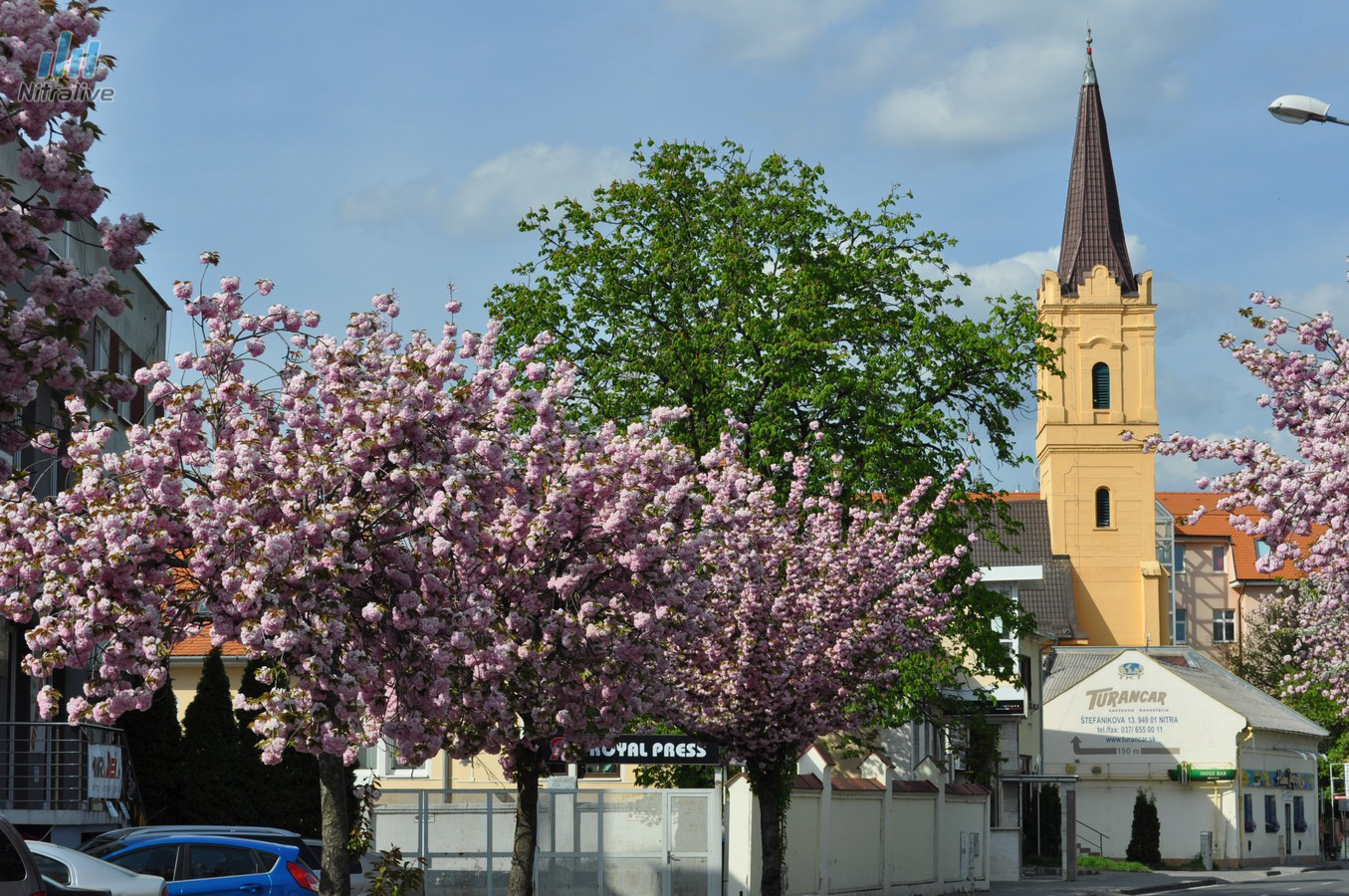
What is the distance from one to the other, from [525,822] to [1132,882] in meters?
35.1

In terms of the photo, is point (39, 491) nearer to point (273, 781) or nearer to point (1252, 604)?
point (273, 781)

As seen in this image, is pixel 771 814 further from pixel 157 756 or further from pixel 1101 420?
pixel 1101 420

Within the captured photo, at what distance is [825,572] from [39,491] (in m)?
10.8

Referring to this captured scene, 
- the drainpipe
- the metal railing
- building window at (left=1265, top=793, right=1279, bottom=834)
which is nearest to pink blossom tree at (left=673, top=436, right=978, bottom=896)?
the metal railing

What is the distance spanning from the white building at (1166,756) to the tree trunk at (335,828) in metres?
54.7

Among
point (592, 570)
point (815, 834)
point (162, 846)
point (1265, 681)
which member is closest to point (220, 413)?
point (592, 570)

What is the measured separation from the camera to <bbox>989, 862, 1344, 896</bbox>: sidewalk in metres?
44.8

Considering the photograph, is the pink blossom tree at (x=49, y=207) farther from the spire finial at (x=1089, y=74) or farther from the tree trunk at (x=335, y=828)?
the spire finial at (x=1089, y=74)

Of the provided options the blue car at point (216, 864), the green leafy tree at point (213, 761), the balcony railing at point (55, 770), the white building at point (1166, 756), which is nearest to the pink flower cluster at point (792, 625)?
the blue car at point (216, 864)

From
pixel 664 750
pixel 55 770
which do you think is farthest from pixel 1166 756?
pixel 55 770

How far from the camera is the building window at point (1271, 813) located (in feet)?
232

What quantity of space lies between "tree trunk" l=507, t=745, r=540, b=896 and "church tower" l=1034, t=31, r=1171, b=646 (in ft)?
265

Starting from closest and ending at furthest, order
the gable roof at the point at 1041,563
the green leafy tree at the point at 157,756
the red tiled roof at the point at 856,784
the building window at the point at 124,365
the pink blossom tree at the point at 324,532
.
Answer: the pink blossom tree at the point at 324,532, the building window at the point at 124,365, the green leafy tree at the point at 157,756, the red tiled roof at the point at 856,784, the gable roof at the point at 1041,563

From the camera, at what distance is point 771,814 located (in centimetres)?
2730
